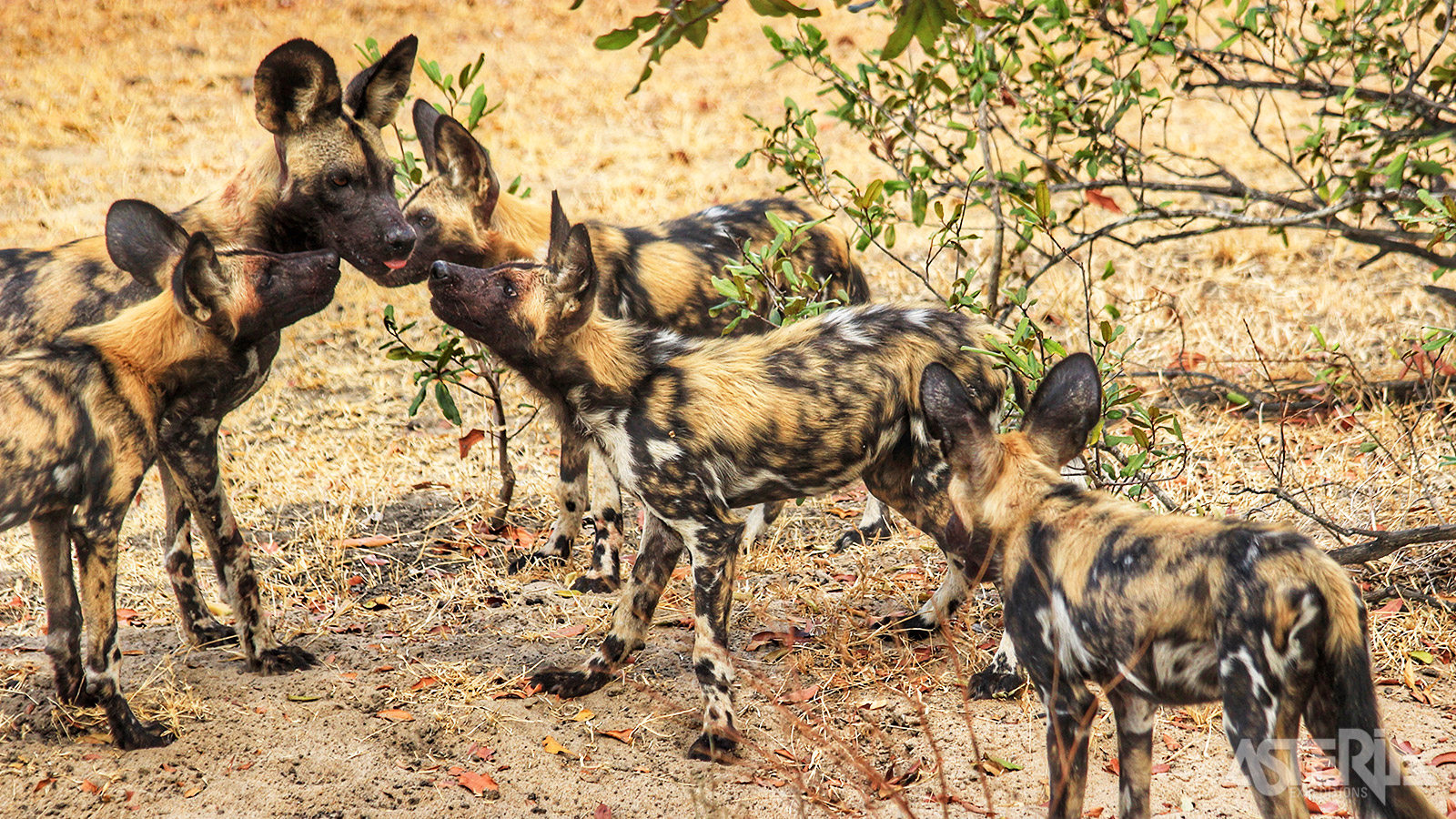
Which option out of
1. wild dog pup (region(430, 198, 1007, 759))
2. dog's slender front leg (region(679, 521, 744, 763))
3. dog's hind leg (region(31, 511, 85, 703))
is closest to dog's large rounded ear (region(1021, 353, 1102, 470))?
wild dog pup (region(430, 198, 1007, 759))

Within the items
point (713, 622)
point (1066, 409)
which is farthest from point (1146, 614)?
point (713, 622)

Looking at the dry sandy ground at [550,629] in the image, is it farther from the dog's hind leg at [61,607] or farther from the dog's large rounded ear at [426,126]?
the dog's large rounded ear at [426,126]

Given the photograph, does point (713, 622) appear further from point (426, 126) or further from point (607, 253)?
point (426, 126)

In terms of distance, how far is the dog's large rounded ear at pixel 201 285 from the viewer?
3883 millimetres

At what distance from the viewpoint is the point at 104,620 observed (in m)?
3.89

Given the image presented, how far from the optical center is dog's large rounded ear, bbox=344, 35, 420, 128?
191 inches

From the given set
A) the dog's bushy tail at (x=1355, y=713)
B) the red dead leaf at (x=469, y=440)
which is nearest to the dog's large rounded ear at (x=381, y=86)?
the red dead leaf at (x=469, y=440)

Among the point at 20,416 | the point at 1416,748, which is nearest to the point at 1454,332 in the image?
the point at 1416,748

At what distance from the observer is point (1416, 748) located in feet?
12.6

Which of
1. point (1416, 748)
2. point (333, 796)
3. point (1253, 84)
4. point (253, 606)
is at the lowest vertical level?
point (1416, 748)

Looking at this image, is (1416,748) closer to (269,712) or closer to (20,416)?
(269,712)

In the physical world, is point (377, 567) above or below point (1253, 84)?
below

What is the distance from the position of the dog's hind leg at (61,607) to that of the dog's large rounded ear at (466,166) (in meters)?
1.93

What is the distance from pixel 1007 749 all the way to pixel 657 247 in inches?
98.4
